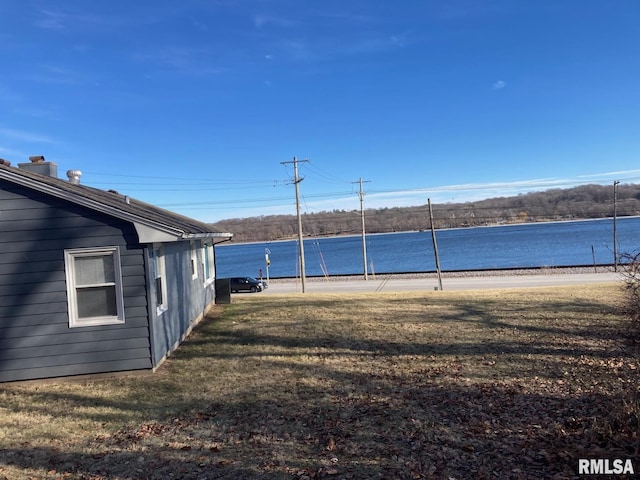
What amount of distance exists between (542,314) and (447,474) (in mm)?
8843

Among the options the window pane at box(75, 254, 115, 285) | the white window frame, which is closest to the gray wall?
the white window frame

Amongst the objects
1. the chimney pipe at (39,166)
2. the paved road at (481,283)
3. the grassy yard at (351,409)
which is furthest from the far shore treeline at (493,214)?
the grassy yard at (351,409)

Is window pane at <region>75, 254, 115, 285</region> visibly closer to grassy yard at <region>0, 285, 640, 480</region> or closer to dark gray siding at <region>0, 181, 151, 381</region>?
dark gray siding at <region>0, 181, 151, 381</region>

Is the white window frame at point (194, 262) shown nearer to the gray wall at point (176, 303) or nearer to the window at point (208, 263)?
the gray wall at point (176, 303)

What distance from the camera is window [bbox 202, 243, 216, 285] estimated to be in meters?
15.1

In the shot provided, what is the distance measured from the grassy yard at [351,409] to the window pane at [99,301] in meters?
1.15

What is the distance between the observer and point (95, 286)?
25.2ft

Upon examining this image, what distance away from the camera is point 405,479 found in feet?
12.8

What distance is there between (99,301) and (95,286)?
0.27m

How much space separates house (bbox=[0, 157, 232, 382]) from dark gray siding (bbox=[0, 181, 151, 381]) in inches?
0.6

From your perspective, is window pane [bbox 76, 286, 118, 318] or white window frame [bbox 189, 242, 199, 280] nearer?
window pane [bbox 76, 286, 118, 318]

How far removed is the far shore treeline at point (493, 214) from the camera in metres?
54.0

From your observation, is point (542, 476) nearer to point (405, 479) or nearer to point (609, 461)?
point (609, 461)

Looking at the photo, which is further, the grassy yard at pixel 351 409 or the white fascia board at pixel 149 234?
the white fascia board at pixel 149 234
